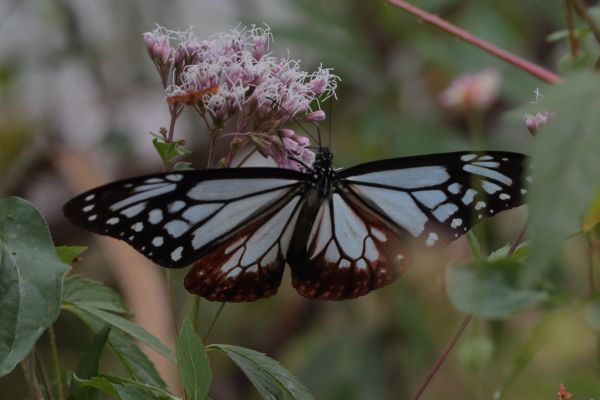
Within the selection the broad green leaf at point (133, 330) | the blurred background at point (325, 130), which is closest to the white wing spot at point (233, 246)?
the broad green leaf at point (133, 330)

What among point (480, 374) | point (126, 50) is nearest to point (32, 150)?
point (126, 50)

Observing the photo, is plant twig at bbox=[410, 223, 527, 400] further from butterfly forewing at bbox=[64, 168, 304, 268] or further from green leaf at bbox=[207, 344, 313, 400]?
butterfly forewing at bbox=[64, 168, 304, 268]

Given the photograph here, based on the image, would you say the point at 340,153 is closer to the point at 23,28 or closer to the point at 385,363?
the point at 385,363

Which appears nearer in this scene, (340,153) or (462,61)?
(462,61)

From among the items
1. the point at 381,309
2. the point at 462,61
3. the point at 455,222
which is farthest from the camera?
the point at 381,309

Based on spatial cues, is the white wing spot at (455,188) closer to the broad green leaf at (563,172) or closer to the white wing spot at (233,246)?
the white wing spot at (233,246)

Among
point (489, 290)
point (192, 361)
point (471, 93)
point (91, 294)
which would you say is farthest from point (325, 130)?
point (489, 290)
